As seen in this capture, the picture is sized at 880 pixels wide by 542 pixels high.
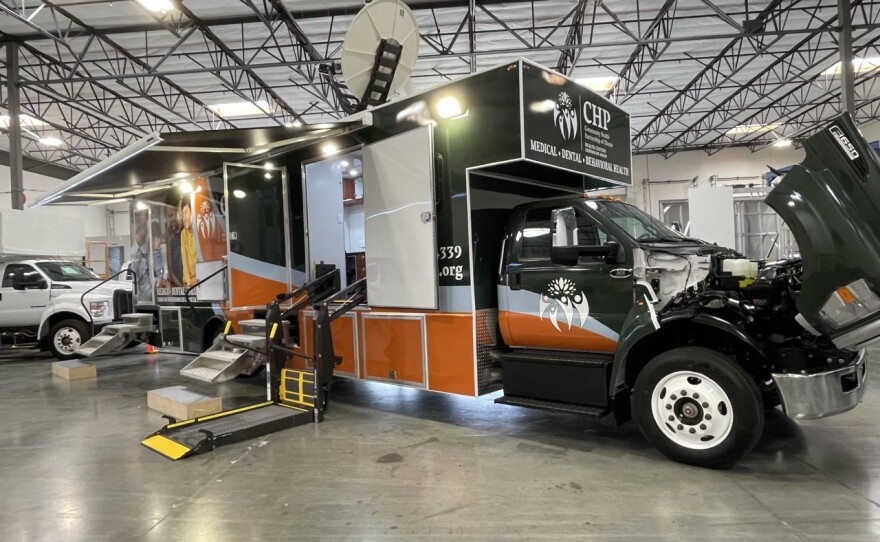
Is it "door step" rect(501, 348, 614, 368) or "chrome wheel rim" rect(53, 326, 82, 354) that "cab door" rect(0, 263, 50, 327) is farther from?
"door step" rect(501, 348, 614, 368)

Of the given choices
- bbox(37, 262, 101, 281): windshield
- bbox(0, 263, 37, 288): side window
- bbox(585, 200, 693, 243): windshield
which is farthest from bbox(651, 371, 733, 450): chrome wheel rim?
bbox(0, 263, 37, 288): side window

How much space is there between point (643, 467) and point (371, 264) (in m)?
3.19

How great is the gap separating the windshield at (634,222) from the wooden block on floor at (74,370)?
8.38 m

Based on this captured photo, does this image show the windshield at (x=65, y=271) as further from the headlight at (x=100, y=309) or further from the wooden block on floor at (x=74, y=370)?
the wooden block on floor at (x=74, y=370)

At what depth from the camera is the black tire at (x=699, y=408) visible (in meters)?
3.70

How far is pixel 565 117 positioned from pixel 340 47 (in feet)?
34.3

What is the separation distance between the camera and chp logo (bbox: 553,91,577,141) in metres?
4.95

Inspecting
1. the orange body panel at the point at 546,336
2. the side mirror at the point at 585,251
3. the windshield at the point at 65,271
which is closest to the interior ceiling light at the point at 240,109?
the windshield at the point at 65,271

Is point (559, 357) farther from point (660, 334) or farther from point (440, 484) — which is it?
point (440, 484)

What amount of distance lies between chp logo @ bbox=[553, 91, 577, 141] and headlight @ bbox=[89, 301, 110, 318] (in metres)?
9.95

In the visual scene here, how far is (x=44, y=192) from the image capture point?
73.8ft

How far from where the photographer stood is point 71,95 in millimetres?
16359

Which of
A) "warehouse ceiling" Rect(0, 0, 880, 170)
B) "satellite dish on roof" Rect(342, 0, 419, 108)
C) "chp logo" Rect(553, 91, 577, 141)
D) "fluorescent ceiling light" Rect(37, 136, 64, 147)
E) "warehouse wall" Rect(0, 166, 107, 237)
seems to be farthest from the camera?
"warehouse wall" Rect(0, 166, 107, 237)

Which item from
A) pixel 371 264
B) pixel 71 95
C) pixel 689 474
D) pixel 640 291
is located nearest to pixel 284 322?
pixel 371 264
